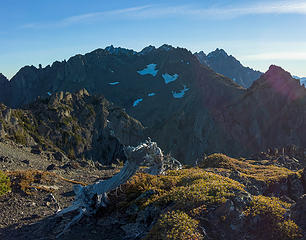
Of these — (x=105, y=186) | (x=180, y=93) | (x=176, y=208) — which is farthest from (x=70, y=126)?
(x=180, y=93)

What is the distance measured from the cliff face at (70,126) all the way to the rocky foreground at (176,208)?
27.4 meters

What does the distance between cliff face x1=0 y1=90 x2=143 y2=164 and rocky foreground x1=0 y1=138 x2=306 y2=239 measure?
27.4 meters

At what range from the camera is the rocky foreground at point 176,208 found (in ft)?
30.0

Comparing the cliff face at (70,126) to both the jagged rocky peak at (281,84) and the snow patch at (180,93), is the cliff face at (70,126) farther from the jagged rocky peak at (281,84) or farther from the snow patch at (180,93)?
the snow patch at (180,93)

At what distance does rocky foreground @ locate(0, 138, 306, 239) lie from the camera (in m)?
9.15

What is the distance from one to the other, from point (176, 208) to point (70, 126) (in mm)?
59341

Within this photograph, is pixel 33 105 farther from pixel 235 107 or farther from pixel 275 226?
pixel 235 107

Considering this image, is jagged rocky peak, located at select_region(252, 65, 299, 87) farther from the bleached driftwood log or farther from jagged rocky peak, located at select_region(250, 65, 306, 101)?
the bleached driftwood log

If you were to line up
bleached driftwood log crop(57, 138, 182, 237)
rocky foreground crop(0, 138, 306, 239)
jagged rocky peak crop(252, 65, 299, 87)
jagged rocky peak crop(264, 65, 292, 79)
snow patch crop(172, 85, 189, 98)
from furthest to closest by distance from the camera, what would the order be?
snow patch crop(172, 85, 189, 98), jagged rocky peak crop(264, 65, 292, 79), jagged rocky peak crop(252, 65, 299, 87), bleached driftwood log crop(57, 138, 182, 237), rocky foreground crop(0, 138, 306, 239)

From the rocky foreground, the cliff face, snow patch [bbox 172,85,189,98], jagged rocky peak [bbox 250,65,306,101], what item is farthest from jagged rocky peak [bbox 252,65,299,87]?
the rocky foreground

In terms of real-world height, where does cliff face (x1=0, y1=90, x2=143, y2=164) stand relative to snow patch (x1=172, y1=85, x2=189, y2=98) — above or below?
below

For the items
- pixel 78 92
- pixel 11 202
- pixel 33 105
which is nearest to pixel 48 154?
pixel 11 202

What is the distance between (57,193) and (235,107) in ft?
354

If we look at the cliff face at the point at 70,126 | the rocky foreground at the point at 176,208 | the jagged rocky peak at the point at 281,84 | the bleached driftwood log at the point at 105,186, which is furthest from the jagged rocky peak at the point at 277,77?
the bleached driftwood log at the point at 105,186
